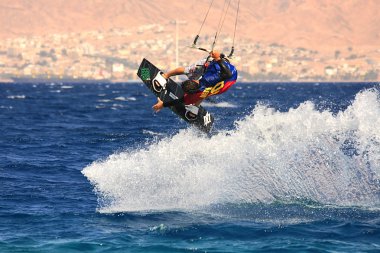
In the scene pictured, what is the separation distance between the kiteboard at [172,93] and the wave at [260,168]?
32.3 inches

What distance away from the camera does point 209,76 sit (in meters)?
17.1

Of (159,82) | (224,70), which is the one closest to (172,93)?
(159,82)

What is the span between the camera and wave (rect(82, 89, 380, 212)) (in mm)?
16759

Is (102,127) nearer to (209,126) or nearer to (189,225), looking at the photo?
(209,126)

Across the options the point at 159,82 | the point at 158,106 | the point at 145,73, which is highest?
the point at 145,73

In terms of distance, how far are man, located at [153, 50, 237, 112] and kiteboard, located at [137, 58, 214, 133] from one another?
0.29m

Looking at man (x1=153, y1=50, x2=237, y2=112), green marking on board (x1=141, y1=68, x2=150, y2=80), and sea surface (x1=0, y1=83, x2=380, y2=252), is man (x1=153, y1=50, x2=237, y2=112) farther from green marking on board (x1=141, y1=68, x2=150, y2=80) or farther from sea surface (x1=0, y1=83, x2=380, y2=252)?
sea surface (x1=0, y1=83, x2=380, y2=252)

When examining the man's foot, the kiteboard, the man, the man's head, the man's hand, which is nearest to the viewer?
the man's head

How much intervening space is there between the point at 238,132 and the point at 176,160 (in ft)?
5.20

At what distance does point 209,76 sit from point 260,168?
2351 millimetres

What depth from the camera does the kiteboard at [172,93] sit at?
18.1m

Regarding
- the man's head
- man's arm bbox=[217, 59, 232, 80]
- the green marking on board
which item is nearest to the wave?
man's arm bbox=[217, 59, 232, 80]

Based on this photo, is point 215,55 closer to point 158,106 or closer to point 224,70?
point 224,70

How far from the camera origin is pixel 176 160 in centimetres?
1778
